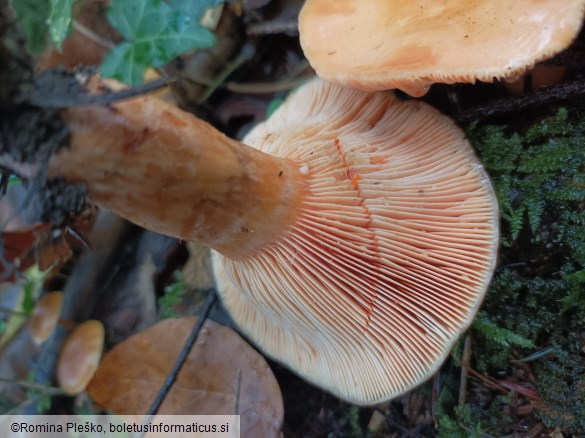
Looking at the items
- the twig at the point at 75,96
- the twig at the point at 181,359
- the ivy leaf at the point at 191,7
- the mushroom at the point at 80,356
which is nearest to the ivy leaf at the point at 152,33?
the ivy leaf at the point at 191,7

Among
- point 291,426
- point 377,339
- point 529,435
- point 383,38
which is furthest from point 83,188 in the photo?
point 529,435

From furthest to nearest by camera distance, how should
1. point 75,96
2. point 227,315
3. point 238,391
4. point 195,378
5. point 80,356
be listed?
point 80,356 → point 227,315 → point 195,378 → point 238,391 → point 75,96

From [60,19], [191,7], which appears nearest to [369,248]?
[191,7]

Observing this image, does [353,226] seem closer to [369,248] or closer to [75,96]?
[369,248]

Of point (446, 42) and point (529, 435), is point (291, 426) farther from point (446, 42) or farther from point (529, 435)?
point (446, 42)

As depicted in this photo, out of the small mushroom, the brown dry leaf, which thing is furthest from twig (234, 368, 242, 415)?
the small mushroom

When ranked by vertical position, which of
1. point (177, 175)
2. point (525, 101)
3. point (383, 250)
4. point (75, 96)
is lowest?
point (383, 250)
